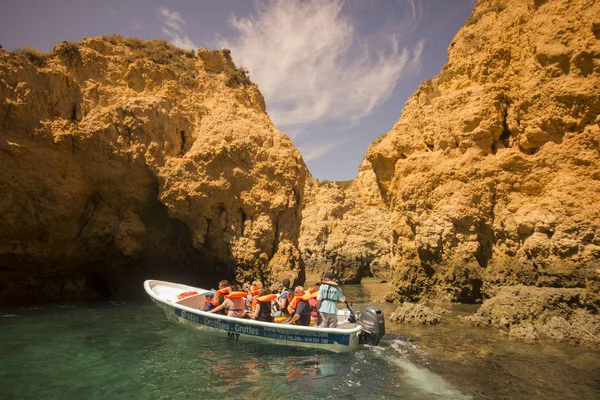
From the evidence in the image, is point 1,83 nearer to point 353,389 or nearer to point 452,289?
point 353,389

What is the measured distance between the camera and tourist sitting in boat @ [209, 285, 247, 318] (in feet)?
32.6

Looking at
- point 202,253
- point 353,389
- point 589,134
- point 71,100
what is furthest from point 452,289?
point 71,100

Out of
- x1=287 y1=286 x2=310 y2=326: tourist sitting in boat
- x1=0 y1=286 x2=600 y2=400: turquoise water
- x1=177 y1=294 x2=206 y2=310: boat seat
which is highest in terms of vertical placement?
x1=287 y1=286 x2=310 y2=326: tourist sitting in boat

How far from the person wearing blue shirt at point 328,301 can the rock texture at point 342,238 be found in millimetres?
20489

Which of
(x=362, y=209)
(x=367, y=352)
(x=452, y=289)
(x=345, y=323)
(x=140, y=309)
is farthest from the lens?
(x=362, y=209)

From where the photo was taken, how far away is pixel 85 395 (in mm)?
5910

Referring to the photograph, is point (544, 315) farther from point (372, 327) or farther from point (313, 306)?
point (313, 306)

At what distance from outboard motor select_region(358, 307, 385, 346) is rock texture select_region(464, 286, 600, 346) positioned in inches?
134

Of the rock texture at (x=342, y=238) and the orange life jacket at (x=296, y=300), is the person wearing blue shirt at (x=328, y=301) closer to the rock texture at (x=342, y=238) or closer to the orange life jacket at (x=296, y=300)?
the orange life jacket at (x=296, y=300)

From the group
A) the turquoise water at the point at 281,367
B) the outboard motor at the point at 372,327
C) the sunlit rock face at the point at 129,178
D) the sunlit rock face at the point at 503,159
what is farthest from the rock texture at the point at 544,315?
the sunlit rock face at the point at 129,178

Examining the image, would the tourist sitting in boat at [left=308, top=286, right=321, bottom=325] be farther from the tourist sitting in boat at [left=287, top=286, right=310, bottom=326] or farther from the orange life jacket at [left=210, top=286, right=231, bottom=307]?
the orange life jacket at [left=210, top=286, right=231, bottom=307]

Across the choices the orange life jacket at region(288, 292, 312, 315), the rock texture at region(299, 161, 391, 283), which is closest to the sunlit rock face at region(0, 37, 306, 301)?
the orange life jacket at region(288, 292, 312, 315)

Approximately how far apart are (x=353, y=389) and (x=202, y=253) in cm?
1346

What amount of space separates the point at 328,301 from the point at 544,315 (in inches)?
215
